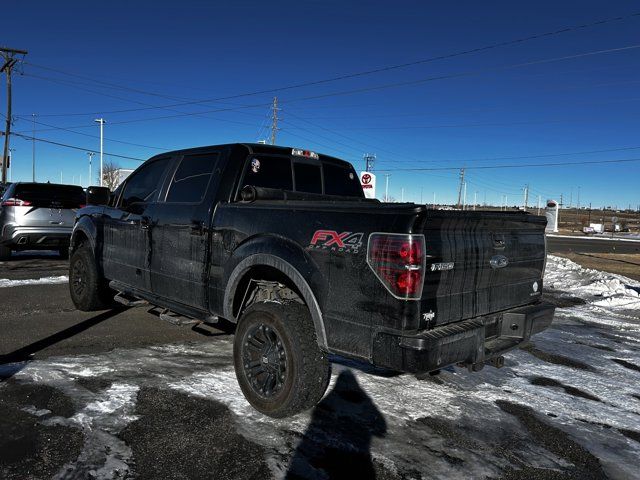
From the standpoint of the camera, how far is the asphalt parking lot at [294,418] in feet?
9.66

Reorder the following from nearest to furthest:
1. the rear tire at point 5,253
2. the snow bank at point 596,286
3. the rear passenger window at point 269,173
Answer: the rear passenger window at point 269,173 < the snow bank at point 596,286 < the rear tire at point 5,253

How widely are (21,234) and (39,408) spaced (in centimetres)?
805

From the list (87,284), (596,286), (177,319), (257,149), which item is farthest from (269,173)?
(596,286)

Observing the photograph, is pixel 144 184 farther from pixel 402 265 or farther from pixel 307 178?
pixel 402 265

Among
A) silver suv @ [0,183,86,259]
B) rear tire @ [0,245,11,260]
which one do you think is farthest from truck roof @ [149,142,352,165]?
rear tire @ [0,245,11,260]

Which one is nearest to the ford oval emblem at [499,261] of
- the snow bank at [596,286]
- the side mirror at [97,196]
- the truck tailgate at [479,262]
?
the truck tailgate at [479,262]

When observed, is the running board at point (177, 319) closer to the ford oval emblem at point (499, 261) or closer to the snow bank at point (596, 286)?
the ford oval emblem at point (499, 261)

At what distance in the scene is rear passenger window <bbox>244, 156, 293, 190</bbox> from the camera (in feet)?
14.2

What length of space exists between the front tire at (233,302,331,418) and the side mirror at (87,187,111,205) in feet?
9.89

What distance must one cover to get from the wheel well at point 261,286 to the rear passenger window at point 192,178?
0.97 m

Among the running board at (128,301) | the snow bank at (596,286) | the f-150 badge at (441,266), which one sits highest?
the f-150 badge at (441,266)

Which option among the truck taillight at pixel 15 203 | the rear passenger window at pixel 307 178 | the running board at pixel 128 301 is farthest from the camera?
the truck taillight at pixel 15 203

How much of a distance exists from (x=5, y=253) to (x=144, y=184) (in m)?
7.78

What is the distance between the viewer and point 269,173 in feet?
14.7
